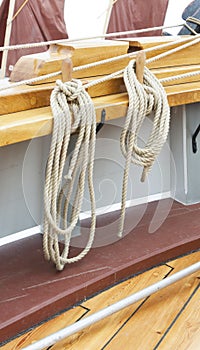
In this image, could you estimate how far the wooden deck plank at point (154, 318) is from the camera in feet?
3.73

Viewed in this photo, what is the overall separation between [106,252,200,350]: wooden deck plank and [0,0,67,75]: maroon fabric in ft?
13.1

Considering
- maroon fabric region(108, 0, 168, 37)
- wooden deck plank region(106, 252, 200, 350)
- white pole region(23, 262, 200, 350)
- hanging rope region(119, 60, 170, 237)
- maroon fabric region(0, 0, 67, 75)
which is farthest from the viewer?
maroon fabric region(108, 0, 168, 37)

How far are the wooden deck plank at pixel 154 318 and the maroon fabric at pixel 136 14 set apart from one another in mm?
4736

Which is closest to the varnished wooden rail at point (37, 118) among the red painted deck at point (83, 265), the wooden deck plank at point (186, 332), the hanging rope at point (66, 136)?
the hanging rope at point (66, 136)

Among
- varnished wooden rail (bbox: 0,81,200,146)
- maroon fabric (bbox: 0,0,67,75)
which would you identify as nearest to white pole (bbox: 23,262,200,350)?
varnished wooden rail (bbox: 0,81,200,146)

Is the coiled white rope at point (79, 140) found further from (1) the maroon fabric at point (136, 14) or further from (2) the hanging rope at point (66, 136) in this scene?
(1) the maroon fabric at point (136, 14)

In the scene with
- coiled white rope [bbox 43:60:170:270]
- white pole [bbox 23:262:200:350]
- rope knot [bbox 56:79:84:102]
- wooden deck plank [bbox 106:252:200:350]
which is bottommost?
wooden deck plank [bbox 106:252:200:350]

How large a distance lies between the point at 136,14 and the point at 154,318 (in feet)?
17.1

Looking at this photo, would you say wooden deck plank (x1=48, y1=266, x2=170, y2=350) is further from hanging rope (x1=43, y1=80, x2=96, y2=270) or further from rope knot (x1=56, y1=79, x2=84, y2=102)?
rope knot (x1=56, y1=79, x2=84, y2=102)

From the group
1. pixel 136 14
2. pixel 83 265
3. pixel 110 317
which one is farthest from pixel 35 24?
pixel 110 317

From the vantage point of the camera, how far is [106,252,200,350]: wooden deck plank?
3.73 ft

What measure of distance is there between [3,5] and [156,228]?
393 cm

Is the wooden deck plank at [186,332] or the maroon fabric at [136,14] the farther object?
the maroon fabric at [136,14]

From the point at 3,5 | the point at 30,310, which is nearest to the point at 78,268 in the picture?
the point at 30,310
